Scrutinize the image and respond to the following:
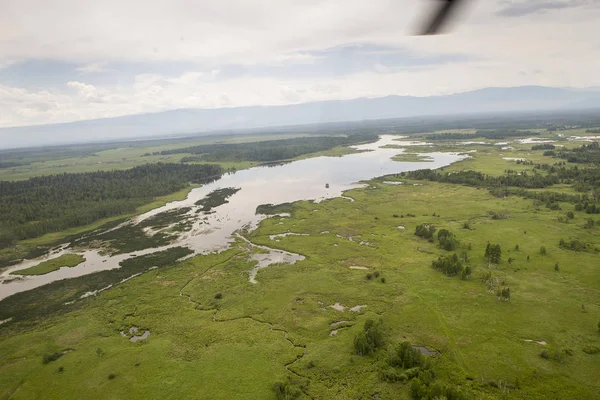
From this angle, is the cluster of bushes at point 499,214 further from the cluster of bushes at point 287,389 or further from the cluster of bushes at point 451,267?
the cluster of bushes at point 287,389

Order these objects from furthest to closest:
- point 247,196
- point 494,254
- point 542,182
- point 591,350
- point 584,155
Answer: point 584,155 → point 247,196 → point 542,182 → point 494,254 → point 591,350

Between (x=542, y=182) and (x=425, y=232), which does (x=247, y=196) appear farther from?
(x=542, y=182)

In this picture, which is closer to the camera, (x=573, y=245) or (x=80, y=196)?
(x=573, y=245)

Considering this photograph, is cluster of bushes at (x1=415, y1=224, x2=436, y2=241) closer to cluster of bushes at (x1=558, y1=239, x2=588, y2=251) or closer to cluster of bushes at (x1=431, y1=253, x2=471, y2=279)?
cluster of bushes at (x1=431, y1=253, x2=471, y2=279)

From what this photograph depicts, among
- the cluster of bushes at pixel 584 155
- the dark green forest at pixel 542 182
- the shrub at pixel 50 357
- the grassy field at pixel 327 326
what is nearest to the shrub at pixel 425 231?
the grassy field at pixel 327 326

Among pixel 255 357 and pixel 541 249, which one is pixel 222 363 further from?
pixel 541 249

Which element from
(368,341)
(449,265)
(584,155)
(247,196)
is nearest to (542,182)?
(584,155)

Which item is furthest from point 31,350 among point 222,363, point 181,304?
point 222,363

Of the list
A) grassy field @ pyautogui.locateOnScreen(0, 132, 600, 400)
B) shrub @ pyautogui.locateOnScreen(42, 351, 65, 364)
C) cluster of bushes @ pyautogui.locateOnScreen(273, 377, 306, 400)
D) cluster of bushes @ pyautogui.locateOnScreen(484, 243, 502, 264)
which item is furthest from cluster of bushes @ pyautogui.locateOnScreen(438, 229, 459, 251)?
shrub @ pyautogui.locateOnScreen(42, 351, 65, 364)
